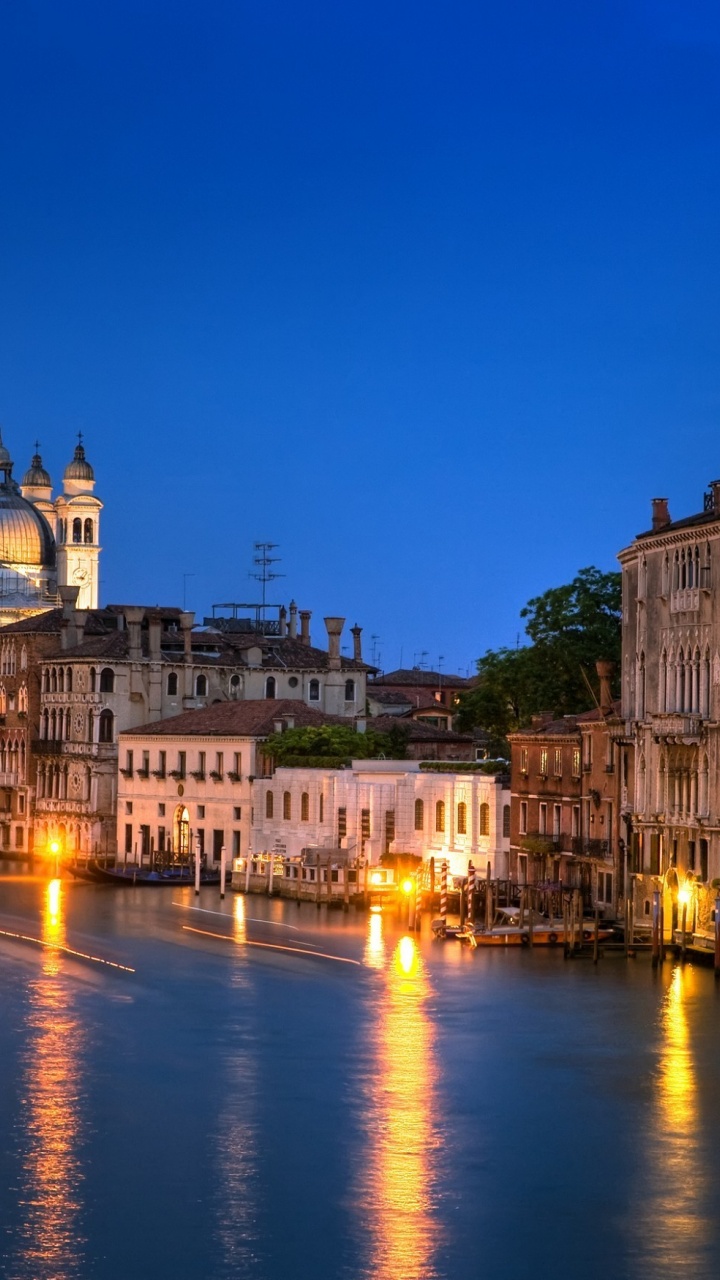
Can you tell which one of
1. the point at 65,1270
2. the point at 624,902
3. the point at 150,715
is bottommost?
the point at 65,1270

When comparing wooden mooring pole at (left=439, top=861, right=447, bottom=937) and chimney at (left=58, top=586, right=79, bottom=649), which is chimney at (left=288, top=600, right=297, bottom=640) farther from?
A: wooden mooring pole at (left=439, top=861, right=447, bottom=937)

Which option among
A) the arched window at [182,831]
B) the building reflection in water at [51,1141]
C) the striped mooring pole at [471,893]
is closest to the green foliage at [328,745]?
the arched window at [182,831]

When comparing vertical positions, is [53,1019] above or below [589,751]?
below

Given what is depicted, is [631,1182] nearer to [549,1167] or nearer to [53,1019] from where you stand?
[549,1167]

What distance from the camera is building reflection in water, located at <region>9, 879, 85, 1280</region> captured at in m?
26.6

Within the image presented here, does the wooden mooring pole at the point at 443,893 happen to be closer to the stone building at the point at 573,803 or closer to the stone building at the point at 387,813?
the stone building at the point at 387,813

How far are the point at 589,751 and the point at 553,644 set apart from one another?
40.6ft

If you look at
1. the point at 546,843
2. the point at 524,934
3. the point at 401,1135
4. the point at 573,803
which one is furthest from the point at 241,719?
the point at 401,1135

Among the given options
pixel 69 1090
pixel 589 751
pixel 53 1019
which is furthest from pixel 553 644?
pixel 69 1090

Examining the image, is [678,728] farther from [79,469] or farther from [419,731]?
[79,469]

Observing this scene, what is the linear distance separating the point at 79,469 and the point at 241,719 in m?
37.2

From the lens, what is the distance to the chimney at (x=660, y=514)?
54.5 metres

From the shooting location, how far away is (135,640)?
76.6 meters

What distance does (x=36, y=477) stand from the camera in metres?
111
